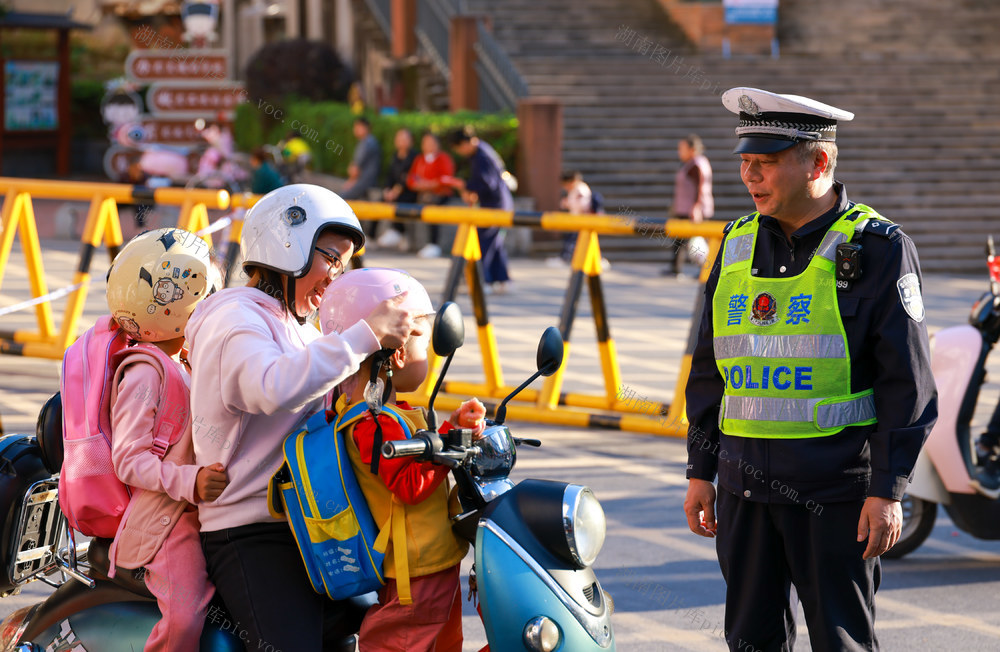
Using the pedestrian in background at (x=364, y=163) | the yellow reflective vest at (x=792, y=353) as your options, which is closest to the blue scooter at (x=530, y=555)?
the yellow reflective vest at (x=792, y=353)

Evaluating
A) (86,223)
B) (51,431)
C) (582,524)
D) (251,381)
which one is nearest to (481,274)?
(86,223)

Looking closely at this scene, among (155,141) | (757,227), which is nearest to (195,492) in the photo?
(757,227)

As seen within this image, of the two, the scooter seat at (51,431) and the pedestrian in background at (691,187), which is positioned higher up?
the scooter seat at (51,431)

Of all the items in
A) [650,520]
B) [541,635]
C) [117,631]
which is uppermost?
[541,635]

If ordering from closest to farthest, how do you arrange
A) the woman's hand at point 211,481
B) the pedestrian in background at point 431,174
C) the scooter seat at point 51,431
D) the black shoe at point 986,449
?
the woman's hand at point 211,481
the scooter seat at point 51,431
the black shoe at point 986,449
the pedestrian in background at point 431,174

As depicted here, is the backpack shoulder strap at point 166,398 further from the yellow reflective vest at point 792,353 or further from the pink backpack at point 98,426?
the yellow reflective vest at point 792,353

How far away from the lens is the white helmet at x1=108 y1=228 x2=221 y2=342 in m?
3.28

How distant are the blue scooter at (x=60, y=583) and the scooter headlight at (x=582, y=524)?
0.65 m

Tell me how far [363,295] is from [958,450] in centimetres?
348

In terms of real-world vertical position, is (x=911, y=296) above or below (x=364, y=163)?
above

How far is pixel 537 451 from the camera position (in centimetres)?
746

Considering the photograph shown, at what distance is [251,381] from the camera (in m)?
2.88

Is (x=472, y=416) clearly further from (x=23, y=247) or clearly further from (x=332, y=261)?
(x=23, y=247)

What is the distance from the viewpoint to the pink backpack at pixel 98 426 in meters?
3.22
